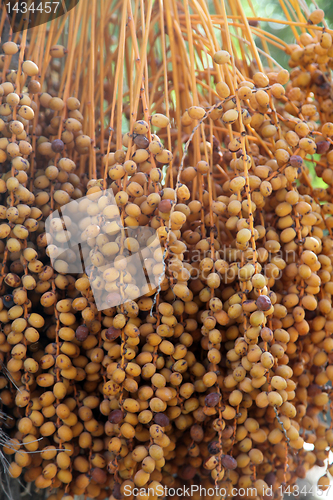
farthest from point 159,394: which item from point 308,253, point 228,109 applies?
point 228,109

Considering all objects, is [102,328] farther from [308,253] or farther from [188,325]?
[308,253]

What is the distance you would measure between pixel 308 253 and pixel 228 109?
0.24m

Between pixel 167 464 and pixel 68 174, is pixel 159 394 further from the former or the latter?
pixel 68 174

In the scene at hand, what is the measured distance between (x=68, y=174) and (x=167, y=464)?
1.60ft

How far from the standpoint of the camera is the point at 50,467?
1.97 ft

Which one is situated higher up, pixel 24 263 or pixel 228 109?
pixel 228 109

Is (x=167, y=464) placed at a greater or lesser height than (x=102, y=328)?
lesser

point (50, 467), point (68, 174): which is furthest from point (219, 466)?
point (68, 174)

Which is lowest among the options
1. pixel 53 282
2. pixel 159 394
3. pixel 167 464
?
pixel 167 464

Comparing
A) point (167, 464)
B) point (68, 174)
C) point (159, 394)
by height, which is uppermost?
point (68, 174)

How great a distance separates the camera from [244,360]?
59cm

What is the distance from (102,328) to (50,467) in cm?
20

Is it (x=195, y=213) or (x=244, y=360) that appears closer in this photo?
(x=244, y=360)

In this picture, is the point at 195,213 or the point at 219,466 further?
the point at 195,213
